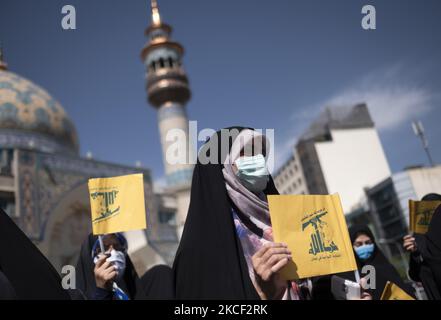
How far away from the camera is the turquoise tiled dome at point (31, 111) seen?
1408cm

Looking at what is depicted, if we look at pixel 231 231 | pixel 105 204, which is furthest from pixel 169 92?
pixel 231 231

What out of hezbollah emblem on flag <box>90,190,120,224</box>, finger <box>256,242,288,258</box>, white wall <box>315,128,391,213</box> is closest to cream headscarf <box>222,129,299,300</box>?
finger <box>256,242,288,258</box>

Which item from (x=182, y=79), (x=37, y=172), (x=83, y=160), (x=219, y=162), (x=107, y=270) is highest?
(x=182, y=79)

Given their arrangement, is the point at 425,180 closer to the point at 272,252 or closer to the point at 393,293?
the point at 393,293

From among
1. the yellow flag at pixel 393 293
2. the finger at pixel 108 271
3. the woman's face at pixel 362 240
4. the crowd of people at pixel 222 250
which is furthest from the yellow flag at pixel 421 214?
the finger at pixel 108 271

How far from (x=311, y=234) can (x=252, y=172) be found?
1.11 ft

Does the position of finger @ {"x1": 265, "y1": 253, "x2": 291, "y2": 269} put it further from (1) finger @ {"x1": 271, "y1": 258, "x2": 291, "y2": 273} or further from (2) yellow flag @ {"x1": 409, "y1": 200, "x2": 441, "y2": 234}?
(2) yellow flag @ {"x1": 409, "y1": 200, "x2": 441, "y2": 234}

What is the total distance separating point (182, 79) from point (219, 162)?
1811cm

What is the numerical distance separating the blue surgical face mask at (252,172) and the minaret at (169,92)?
560 inches

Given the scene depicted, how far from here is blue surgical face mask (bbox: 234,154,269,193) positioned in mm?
1410

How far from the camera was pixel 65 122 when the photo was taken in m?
16.3

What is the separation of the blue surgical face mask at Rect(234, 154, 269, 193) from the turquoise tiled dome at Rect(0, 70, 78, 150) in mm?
14553
